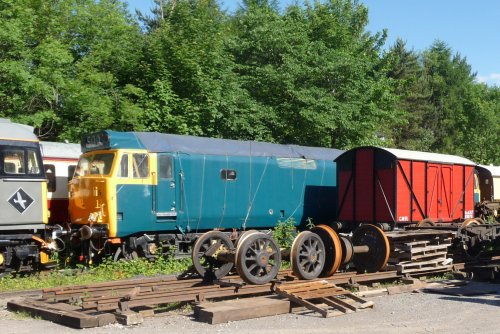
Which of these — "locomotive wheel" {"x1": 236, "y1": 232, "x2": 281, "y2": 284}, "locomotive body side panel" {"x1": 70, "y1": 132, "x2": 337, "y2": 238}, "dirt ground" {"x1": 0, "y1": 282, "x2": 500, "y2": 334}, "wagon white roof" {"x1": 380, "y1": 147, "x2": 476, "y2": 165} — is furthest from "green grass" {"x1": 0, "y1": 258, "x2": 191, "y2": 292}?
"wagon white roof" {"x1": 380, "y1": 147, "x2": 476, "y2": 165}

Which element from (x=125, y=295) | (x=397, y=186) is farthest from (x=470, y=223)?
(x=125, y=295)

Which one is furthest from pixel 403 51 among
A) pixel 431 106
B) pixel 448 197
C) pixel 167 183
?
pixel 167 183

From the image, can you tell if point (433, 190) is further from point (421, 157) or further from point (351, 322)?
point (351, 322)

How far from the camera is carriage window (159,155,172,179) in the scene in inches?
640

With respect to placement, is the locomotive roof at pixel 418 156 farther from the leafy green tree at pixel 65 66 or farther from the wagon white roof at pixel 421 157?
the leafy green tree at pixel 65 66

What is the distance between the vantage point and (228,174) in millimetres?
17922

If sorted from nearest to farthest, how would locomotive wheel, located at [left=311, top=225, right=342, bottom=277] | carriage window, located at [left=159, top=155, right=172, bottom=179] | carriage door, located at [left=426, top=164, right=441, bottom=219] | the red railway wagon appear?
1. locomotive wheel, located at [left=311, top=225, right=342, bottom=277]
2. carriage window, located at [left=159, top=155, right=172, bottom=179]
3. the red railway wagon
4. carriage door, located at [left=426, top=164, right=441, bottom=219]

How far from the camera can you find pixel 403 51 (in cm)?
5466

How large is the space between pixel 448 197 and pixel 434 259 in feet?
18.8

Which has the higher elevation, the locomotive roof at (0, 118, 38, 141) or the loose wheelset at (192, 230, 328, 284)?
the locomotive roof at (0, 118, 38, 141)

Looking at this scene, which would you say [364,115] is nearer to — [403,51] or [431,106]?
[403,51]

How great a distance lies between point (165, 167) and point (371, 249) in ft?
20.4

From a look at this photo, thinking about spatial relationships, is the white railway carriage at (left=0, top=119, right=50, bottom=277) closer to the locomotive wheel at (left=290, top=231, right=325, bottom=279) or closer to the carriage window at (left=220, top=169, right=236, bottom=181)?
the carriage window at (left=220, top=169, right=236, bottom=181)

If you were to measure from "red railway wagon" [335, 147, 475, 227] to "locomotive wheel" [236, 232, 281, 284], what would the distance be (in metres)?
7.04
